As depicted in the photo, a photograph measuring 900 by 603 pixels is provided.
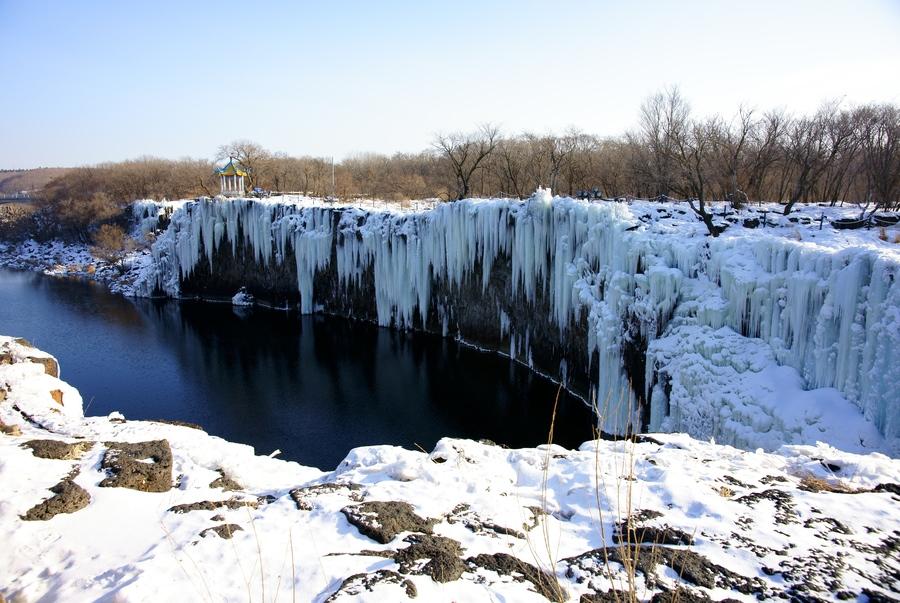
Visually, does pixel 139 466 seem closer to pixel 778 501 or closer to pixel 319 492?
pixel 319 492

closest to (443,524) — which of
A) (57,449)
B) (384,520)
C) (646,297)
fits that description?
(384,520)

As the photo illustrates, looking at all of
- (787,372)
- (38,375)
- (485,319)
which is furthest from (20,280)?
Result: (787,372)

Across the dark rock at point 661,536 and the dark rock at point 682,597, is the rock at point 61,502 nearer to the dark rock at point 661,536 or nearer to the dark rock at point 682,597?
the dark rock at point 661,536

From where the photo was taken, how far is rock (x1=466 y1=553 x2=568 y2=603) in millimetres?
3428

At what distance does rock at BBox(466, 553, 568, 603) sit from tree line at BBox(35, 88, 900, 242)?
42.6 feet

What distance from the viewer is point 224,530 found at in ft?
Result: 13.6

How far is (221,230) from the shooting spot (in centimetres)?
3262

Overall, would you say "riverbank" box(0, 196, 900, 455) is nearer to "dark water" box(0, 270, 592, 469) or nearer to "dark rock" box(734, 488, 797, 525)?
"dark water" box(0, 270, 592, 469)

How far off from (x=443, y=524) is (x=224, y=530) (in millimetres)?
1674

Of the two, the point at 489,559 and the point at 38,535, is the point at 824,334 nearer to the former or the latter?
the point at 489,559

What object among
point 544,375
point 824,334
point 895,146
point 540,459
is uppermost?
point 895,146

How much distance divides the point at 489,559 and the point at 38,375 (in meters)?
8.51

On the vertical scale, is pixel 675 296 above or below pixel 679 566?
above

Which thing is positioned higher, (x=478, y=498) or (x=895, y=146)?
(x=895, y=146)
